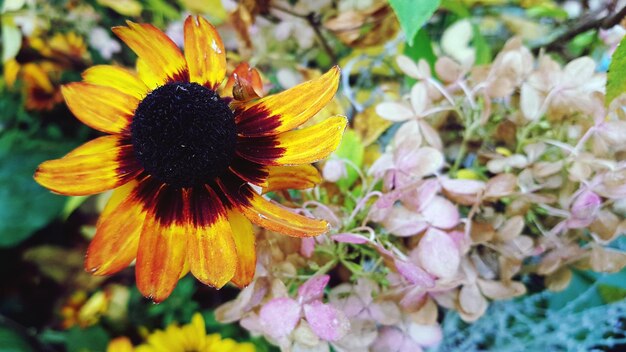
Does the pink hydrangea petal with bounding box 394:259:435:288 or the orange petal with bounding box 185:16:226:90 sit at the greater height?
the orange petal with bounding box 185:16:226:90

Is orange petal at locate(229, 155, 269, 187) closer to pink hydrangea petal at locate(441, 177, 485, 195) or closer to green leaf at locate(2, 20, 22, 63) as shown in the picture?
pink hydrangea petal at locate(441, 177, 485, 195)

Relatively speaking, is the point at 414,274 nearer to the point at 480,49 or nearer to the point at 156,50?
the point at 156,50

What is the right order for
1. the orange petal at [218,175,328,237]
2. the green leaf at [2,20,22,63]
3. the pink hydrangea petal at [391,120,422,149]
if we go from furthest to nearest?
1. the green leaf at [2,20,22,63]
2. the pink hydrangea petal at [391,120,422,149]
3. the orange petal at [218,175,328,237]

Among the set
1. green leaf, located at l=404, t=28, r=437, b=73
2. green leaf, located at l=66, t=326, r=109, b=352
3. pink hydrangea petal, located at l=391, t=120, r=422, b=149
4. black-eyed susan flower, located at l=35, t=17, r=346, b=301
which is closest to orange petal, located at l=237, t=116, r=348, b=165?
black-eyed susan flower, located at l=35, t=17, r=346, b=301

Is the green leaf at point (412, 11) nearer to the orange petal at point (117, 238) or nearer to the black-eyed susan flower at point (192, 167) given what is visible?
the black-eyed susan flower at point (192, 167)

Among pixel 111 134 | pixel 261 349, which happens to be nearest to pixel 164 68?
pixel 111 134

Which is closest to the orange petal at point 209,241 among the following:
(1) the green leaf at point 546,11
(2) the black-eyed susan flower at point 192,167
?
(2) the black-eyed susan flower at point 192,167

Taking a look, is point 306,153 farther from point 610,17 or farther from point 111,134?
point 610,17
